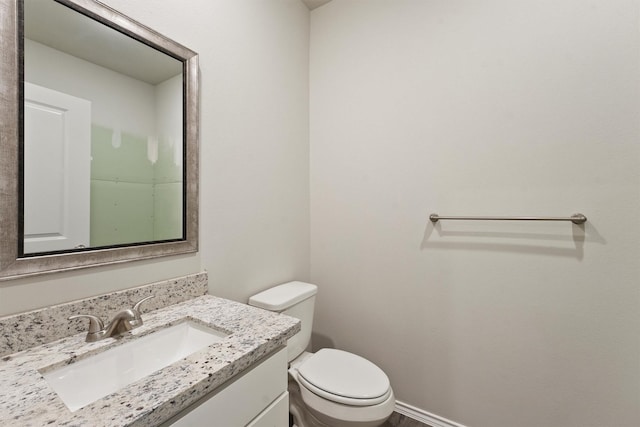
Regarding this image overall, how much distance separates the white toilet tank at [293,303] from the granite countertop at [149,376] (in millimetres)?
369

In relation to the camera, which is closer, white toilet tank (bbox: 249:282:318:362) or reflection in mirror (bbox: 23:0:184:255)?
reflection in mirror (bbox: 23:0:184:255)

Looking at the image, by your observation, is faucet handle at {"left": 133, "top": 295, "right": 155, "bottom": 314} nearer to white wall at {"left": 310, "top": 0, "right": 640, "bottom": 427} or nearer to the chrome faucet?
the chrome faucet

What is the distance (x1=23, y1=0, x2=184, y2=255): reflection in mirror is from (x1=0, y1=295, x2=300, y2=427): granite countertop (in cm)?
29

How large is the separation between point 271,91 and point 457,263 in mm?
1378

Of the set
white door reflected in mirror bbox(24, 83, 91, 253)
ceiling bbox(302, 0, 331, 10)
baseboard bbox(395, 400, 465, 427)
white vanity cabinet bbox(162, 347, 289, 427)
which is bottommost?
baseboard bbox(395, 400, 465, 427)

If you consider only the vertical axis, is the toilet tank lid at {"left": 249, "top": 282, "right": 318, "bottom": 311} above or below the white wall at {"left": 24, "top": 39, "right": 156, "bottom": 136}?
below

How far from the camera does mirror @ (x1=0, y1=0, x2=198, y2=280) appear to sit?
732mm

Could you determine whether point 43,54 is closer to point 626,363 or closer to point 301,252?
point 301,252

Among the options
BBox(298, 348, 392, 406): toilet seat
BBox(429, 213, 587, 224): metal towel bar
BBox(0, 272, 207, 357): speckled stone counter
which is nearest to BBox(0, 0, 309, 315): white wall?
BBox(0, 272, 207, 357): speckled stone counter

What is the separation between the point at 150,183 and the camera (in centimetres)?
104

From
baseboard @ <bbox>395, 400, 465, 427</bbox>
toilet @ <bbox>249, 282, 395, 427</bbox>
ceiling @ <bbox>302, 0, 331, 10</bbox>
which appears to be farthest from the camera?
ceiling @ <bbox>302, 0, 331, 10</bbox>

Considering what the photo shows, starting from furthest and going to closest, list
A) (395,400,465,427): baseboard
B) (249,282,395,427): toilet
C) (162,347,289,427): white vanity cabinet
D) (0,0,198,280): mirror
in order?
(395,400,465,427): baseboard → (249,282,395,427): toilet → (0,0,198,280): mirror → (162,347,289,427): white vanity cabinet

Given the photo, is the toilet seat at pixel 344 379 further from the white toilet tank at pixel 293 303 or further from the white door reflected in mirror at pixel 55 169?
the white door reflected in mirror at pixel 55 169

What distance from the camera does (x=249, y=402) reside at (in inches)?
29.4
